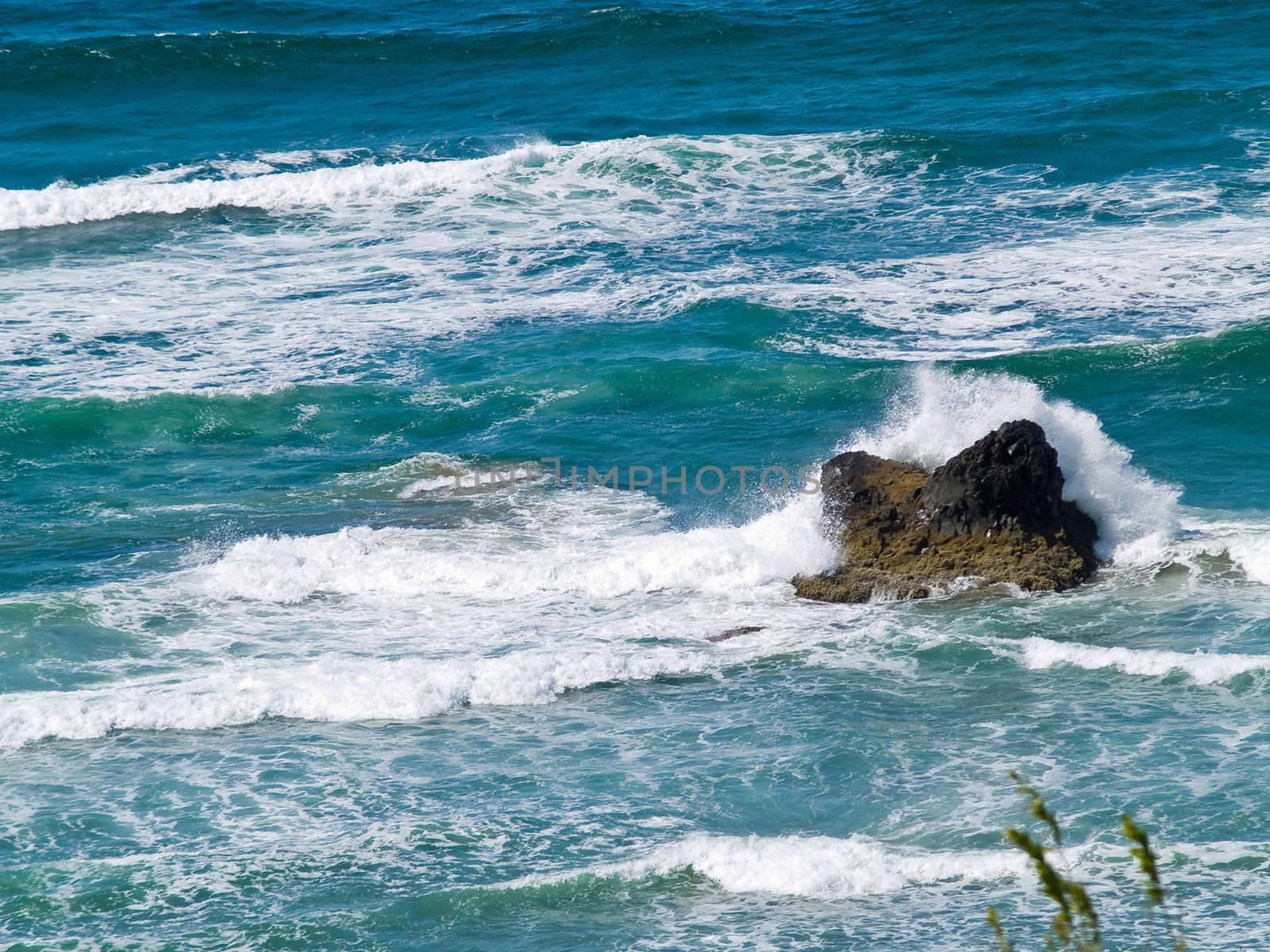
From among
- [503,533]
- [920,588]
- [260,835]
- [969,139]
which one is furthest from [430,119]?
[260,835]

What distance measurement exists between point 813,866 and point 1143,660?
365cm

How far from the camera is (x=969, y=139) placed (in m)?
26.7

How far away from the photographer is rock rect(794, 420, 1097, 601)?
40.3ft

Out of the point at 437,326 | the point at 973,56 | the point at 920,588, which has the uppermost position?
→ the point at 973,56

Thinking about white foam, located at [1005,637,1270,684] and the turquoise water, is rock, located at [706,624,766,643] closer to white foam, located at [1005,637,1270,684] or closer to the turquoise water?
the turquoise water

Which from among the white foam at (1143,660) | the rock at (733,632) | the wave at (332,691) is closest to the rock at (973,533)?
the rock at (733,632)

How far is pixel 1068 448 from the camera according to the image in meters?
13.8

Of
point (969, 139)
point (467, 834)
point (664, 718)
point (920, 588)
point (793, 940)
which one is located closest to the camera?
point (793, 940)

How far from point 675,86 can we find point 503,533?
19477 millimetres

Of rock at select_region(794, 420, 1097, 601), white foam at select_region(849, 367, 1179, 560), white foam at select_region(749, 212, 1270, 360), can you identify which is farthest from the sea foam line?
rock at select_region(794, 420, 1097, 601)

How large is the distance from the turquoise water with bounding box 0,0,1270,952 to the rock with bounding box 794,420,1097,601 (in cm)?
29

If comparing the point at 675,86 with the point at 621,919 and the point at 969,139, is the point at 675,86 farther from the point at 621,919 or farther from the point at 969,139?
the point at 621,919

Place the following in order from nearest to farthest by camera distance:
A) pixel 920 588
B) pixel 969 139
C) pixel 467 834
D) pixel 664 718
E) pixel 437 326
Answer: pixel 467 834 → pixel 664 718 → pixel 920 588 → pixel 437 326 → pixel 969 139

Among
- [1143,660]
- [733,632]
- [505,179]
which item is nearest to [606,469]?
[733,632]
